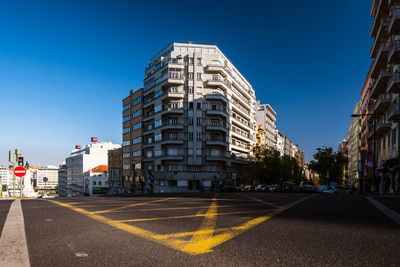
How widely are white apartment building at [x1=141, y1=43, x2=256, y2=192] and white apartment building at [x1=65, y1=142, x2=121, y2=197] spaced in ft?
269

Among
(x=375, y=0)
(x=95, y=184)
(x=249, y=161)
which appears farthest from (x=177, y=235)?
(x=95, y=184)

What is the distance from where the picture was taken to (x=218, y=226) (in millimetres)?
6473

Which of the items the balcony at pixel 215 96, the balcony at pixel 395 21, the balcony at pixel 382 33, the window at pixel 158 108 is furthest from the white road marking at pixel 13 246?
the window at pixel 158 108

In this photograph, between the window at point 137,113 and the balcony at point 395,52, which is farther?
the window at point 137,113

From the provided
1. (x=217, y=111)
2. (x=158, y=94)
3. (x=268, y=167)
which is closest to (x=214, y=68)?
(x=217, y=111)

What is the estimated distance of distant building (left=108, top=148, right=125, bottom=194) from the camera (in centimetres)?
9209

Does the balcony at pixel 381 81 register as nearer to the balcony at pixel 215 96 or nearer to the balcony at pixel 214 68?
the balcony at pixel 215 96

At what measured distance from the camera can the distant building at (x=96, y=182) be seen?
133500 millimetres

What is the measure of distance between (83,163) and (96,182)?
18.8 m

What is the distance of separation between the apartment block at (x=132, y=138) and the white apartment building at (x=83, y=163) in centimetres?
6044

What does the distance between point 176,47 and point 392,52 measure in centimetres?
5055

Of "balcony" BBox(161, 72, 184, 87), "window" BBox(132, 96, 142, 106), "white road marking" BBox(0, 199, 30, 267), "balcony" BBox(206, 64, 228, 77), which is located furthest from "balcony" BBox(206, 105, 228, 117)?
"white road marking" BBox(0, 199, 30, 267)

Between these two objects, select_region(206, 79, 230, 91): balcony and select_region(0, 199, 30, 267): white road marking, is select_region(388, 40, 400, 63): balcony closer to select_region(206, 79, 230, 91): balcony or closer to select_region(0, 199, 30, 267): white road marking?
select_region(0, 199, 30, 267): white road marking

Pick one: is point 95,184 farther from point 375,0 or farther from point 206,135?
point 375,0
